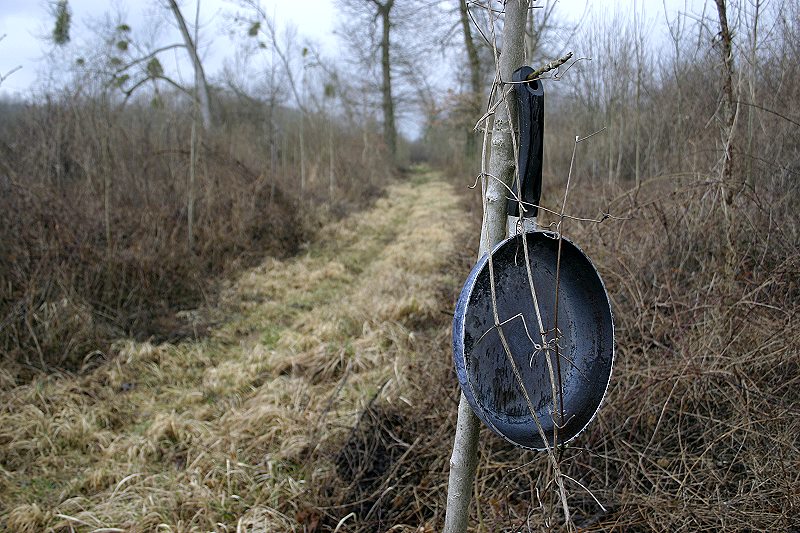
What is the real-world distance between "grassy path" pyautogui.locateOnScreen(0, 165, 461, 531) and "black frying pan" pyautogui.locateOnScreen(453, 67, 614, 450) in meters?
0.63

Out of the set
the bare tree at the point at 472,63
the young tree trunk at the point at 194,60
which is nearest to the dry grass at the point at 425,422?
the young tree trunk at the point at 194,60

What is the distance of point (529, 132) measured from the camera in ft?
4.00

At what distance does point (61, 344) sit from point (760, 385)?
190 inches

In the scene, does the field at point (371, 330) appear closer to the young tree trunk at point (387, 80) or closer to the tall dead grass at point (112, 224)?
the tall dead grass at point (112, 224)

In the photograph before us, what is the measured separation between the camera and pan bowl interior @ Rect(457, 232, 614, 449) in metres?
1.25

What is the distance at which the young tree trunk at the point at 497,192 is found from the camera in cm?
125

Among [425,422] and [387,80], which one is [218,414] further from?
[387,80]

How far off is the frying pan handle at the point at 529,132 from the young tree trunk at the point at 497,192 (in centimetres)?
3

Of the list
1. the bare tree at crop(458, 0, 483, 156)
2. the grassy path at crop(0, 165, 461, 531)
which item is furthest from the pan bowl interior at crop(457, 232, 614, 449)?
the bare tree at crop(458, 0, 483, 156)

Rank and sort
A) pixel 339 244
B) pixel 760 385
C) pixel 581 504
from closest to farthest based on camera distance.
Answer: pixel 581 504 < pixel 760 385 < pixel 339 244

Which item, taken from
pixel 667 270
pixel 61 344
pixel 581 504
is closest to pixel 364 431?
pixel 581 504

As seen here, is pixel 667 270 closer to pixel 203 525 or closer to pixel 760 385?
pixel 760 385

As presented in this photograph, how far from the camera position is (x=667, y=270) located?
3311 mm

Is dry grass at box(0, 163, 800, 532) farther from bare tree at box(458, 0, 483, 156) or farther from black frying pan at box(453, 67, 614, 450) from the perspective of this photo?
bare tree at box(458, 0, 483, 156)
